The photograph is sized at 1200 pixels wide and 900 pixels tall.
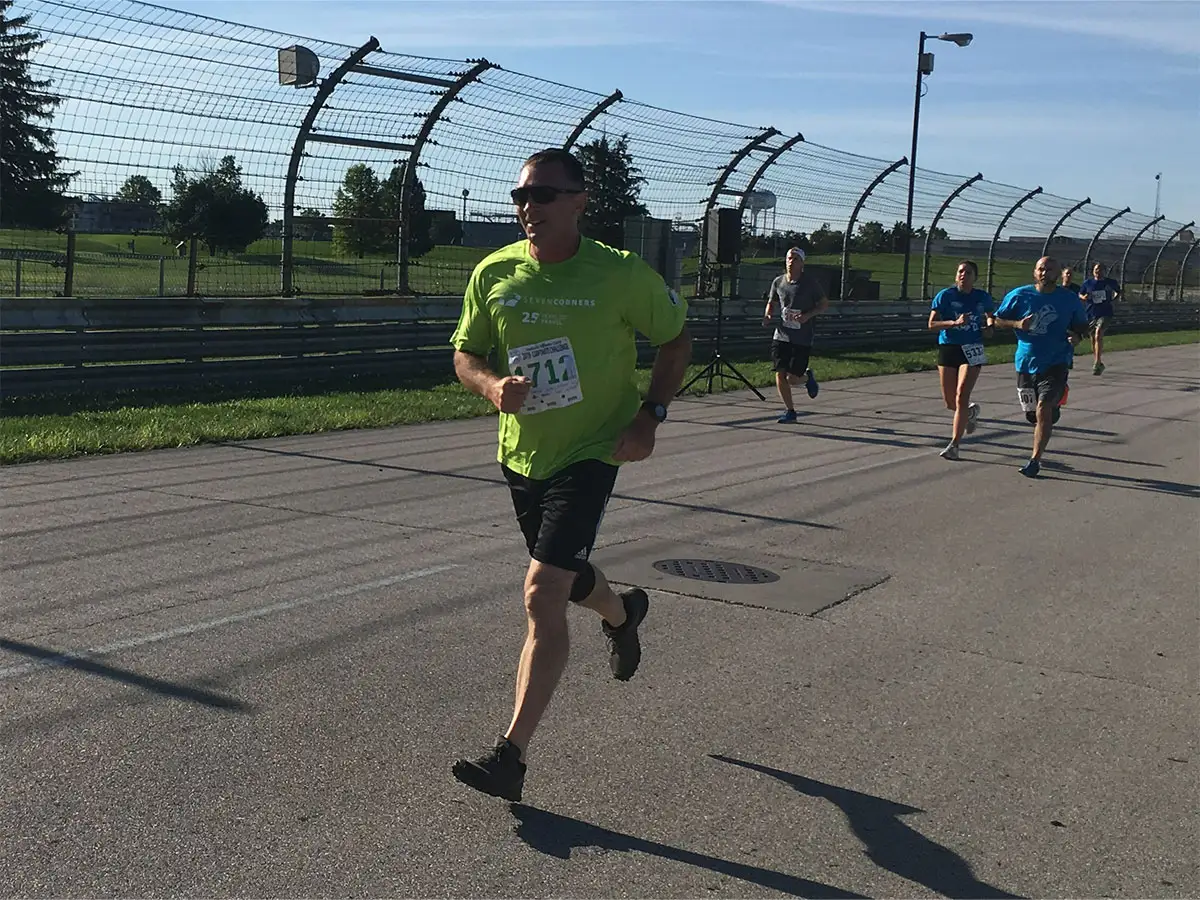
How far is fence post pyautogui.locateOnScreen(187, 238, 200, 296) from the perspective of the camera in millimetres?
14758

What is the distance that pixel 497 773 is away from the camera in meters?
4.03

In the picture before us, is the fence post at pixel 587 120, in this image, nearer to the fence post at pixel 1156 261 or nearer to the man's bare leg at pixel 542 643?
the man's bare leg at pixel 542 643

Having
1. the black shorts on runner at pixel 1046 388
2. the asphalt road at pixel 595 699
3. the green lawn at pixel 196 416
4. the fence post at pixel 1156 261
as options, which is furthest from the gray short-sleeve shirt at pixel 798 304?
the fence post at pixel 1156 261

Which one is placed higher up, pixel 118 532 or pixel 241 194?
pixel 241 194

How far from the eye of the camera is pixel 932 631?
6352 mm

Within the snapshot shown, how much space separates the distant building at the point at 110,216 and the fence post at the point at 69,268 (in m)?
0.12

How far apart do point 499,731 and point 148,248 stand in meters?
11.2

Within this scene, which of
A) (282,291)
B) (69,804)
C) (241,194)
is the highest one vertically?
(241,194)

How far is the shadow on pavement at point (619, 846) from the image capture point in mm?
3670

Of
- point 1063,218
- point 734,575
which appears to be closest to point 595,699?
point 734,575

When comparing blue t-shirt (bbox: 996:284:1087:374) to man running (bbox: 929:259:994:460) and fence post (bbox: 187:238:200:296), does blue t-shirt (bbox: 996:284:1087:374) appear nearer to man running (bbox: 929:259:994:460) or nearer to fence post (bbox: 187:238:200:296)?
man running (bbox: 929:259:994:460)

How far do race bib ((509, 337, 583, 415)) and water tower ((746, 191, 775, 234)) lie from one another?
17758mm

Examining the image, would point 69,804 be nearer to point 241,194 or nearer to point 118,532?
point 118,532

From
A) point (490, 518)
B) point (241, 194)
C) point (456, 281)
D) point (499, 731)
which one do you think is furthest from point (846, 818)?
point (456, 281)
